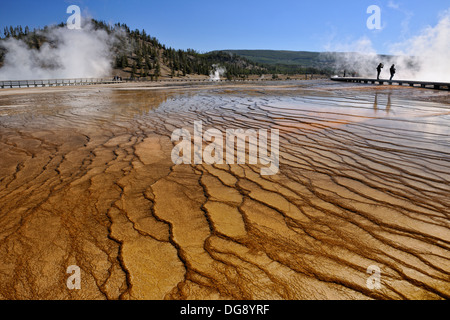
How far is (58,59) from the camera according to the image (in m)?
61.3

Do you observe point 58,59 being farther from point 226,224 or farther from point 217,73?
point 226,224

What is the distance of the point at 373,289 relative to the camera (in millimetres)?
1438

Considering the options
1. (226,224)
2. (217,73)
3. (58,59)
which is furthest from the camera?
(217,73)

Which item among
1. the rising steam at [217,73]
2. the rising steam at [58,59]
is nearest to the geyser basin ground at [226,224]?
the rising steam at [58,59]

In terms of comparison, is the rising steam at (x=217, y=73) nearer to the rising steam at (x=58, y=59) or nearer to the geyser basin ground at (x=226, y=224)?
the rising steam at (x=58, y=59)

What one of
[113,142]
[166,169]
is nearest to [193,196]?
[166,169]

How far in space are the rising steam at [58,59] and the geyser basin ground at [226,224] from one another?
62237 mm

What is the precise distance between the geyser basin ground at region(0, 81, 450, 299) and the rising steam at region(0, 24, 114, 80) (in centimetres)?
6224

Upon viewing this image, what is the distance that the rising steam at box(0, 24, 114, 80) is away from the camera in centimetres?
5734

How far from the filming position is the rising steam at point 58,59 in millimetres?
57344

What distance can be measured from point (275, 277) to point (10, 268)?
167 centimetres

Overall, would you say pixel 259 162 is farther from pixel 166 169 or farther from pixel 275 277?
Answer: pixel 275 277

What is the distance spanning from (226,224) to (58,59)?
75.8 m

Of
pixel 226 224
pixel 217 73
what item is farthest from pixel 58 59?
pixel 226 224
